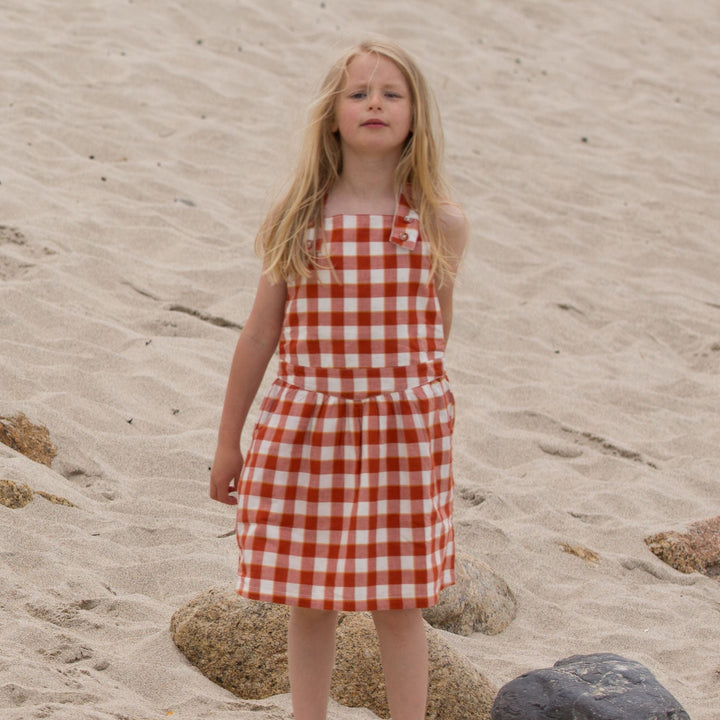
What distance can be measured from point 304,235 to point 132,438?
7.09 feet

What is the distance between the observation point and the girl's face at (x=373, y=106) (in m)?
2.70

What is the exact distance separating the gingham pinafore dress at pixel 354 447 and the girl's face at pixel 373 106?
174 millimetres

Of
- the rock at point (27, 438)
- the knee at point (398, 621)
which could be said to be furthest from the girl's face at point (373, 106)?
the rock at point (27, 438)

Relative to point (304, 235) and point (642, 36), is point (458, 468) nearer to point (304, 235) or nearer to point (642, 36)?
point (304, 235)

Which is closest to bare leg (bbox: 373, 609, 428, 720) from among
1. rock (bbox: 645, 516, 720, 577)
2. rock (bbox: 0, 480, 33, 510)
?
rock (bbox: 0, 480, 33, 510)

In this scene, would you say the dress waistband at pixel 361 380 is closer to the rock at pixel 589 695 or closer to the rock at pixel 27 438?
the rock at pixel 589 695

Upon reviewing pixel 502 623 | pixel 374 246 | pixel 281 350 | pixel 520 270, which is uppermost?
pixel 374 246

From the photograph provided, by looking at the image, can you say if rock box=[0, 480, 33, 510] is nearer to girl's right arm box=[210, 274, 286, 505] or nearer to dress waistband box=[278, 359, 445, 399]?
girl's right arm box=[210, 274, 286, 505]

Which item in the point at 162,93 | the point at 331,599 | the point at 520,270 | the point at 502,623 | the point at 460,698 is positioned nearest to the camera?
the point at 331,599

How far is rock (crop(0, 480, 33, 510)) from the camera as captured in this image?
3.89 metres

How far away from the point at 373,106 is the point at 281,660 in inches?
60.0

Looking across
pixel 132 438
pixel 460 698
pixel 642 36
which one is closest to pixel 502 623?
pixel 460 698

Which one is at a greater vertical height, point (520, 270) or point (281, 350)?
point (281, 350)

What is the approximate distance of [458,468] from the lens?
5.07 m
